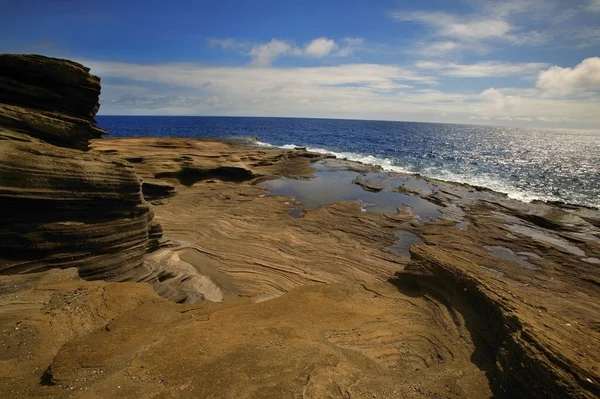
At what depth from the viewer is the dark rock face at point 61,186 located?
9.24 m

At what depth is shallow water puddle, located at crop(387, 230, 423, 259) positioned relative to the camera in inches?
695

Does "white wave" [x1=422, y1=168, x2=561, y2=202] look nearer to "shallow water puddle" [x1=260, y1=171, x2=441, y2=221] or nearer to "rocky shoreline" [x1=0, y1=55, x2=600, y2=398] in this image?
"shallow water puddle" [x1=260, y1=171, x2=441, y2=221]

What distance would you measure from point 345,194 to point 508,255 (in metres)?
14.6

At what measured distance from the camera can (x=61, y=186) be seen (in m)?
9.92

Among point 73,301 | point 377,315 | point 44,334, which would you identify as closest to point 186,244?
point 73,301

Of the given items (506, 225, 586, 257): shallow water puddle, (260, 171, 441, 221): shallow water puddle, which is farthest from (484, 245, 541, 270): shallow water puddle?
(260, 171, 441, 221): shallow water puddle

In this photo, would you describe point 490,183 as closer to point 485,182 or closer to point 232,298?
point 485,182

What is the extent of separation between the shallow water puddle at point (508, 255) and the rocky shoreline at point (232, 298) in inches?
5.2

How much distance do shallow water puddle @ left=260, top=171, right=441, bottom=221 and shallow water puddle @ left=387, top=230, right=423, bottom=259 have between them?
3.82 meters

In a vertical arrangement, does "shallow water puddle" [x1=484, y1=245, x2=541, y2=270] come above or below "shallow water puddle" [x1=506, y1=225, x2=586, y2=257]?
below

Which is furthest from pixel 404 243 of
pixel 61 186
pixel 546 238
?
pixel 61 186

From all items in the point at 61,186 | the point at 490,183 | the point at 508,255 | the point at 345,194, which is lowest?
the point at 508,255

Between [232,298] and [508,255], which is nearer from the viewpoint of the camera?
[232,298]

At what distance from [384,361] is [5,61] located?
15596mm
